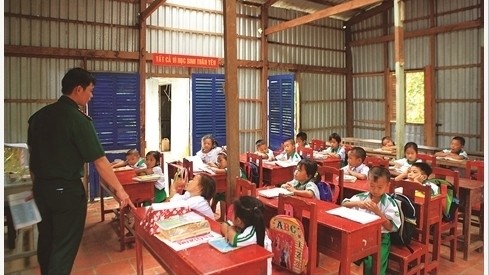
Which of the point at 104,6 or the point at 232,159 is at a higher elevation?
the point at 104,6

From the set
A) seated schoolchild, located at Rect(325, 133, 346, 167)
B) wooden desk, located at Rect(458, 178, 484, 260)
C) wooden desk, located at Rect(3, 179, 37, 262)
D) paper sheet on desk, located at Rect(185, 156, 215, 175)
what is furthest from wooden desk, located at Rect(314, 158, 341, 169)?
wooden desk, located at Rect(3, 179, 37, 262)

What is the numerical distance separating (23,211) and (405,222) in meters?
2.70

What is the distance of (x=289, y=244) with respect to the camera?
254cm

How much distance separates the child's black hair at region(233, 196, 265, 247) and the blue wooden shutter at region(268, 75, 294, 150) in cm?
574

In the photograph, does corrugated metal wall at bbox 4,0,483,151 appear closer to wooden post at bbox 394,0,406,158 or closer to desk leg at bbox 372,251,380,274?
wooden post at bbox 394,0,406,158

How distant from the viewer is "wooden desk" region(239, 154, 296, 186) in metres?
5.39

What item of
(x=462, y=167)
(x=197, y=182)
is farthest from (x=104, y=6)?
(x=462, y=167)

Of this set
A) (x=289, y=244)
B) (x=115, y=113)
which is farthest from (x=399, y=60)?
(x=115, y=113)

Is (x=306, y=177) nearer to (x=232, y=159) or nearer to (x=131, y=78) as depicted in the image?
(x=232, y=159)

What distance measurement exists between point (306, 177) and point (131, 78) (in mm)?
4227

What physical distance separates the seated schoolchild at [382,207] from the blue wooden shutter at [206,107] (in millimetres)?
4695

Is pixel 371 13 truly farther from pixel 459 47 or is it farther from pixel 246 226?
pixel 246 226

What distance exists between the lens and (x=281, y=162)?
5.69 meters

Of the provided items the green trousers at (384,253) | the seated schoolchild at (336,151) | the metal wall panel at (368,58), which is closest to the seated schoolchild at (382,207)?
the green trousers at (384,253)
